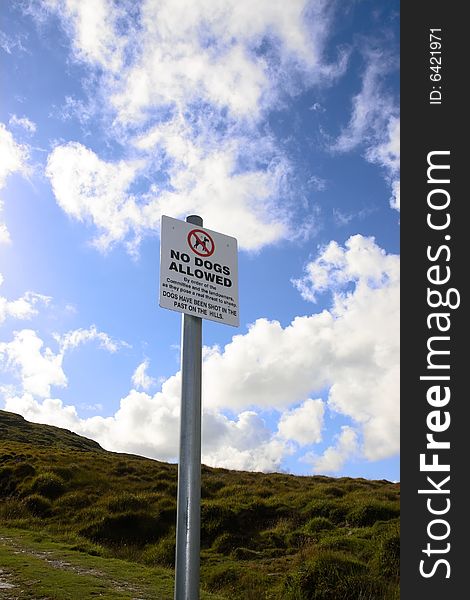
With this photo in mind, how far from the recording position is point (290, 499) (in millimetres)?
19750

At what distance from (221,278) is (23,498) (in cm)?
1958

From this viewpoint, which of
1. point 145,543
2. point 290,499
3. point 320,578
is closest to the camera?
point 320,578

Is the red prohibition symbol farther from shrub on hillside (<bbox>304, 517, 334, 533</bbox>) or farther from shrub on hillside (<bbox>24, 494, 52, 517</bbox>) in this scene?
shrub on hillside (<bbox>24, 494, 52, 517</bbox>)

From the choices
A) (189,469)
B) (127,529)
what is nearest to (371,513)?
(127,529)

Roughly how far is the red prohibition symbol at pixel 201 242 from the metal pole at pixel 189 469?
0.58m

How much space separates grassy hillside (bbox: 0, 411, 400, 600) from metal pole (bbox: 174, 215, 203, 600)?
244 inches

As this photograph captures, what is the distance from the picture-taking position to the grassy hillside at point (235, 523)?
10.5m

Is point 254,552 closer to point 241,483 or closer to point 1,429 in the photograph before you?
point 241,483

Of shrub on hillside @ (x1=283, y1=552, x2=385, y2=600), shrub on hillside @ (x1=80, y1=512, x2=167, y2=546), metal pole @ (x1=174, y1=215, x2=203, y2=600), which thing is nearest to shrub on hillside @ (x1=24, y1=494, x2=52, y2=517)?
shrub on hillside @ (x1=80, y1=512, x2=167, y2=546)

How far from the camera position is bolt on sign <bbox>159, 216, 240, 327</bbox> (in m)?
4.67

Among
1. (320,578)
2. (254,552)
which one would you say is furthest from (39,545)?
(320,578)

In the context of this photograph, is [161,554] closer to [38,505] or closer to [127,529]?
[127,529]

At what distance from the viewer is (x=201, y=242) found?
195 inches

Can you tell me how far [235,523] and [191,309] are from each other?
1405 cm
